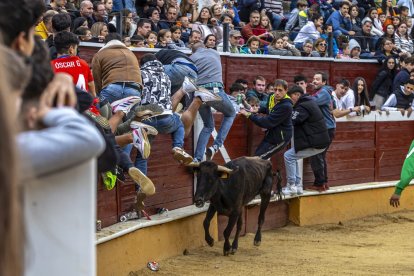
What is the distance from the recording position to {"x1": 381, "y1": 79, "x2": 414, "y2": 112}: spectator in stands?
606 inches

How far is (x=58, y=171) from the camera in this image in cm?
194

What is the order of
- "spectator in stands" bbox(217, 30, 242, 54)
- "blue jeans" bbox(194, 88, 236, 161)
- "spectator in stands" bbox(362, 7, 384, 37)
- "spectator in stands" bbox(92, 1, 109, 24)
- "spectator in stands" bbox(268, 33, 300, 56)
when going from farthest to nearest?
1. "spectator in stands" bbox(362, 7, 384, 37)
2. "spectator in stands" bbox(268, 33, 300, 56)
3. "spectator in stands" bbox(217, 30, 242, 54)
4. "spectator in stands" bbox(92, 1, 109, 24)
5. "blue jeans" bbox(194, 88, 236, 161)

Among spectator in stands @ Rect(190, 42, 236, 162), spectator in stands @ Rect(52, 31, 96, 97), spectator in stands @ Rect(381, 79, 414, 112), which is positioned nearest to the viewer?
spectator in stands @ Rect(52, 31, 96, 97)

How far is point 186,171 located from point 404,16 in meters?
9.40

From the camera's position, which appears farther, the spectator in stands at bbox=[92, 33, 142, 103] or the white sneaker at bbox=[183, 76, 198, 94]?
the white sneaker at bbox=[183, 76, 198, 94]

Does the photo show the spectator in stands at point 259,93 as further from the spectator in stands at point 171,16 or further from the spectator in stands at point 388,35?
the spectator in stands at point 388,35

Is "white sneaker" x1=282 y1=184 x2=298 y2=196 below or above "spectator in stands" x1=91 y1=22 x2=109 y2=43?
below

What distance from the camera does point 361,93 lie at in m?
15.0

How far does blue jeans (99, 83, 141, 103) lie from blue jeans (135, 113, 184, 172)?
2.25ft

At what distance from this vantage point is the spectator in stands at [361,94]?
1459 centimetres

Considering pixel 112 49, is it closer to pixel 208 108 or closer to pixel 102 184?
pixel 102 184

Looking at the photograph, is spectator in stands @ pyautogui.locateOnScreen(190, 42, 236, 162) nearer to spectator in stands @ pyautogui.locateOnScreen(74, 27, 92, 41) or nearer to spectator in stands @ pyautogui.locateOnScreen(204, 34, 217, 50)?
spectator in stands @ pyautogui.locateOnScreen(204, 34, 217, 50)

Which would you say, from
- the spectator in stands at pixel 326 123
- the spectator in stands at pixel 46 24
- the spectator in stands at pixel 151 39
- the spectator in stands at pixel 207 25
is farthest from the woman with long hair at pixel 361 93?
the spectator in stands at pixel 46 24

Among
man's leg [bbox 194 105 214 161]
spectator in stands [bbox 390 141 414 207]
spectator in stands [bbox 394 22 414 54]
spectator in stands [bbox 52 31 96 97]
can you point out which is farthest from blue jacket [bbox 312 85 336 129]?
spectator in stands [bbox 52 31 96 97]
